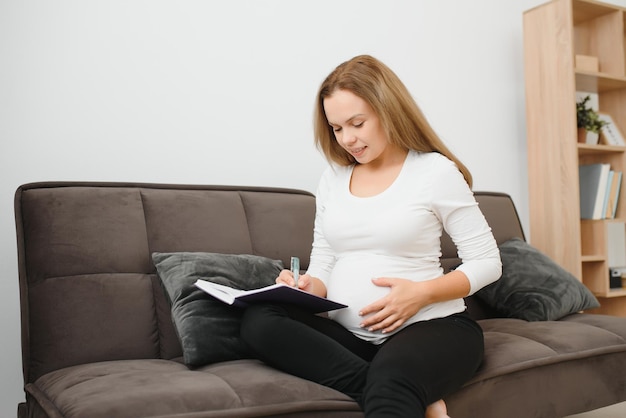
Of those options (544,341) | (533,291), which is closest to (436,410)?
(544,341)

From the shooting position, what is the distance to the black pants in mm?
1246

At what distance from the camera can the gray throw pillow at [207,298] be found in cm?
166

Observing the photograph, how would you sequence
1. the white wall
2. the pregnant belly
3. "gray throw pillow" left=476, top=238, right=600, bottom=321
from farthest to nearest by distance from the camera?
"gray throw pillow" left=476, top=238, right=600, bottom=321
the white wall
the pregnant belly

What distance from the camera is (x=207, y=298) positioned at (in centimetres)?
174

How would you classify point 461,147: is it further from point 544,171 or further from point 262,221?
point 262,221

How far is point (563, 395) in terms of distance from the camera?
1.79m

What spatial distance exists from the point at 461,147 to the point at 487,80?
1.36 ft

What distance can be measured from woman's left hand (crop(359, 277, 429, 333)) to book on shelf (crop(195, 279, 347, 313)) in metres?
0.10

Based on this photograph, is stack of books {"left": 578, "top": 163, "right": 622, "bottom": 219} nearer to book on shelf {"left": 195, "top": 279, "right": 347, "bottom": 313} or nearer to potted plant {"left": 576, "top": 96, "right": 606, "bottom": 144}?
potted plant {"left": 576, "top": 96, "right": 606, "bottom": 144}

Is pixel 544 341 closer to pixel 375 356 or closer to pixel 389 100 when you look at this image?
pixel 375 356

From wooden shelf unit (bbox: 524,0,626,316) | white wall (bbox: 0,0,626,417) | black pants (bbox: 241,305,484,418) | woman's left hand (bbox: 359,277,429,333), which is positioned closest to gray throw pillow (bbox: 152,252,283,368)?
black pants (bbox: 241,305,484,418)

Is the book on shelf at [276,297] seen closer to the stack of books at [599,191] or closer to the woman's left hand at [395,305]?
the woman's left hand at [395,305]

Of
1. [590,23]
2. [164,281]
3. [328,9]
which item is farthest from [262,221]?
[590,23]

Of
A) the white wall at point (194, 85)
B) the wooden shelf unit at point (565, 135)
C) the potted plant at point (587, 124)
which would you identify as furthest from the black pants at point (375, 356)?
the potted plant at point (587, 124)
